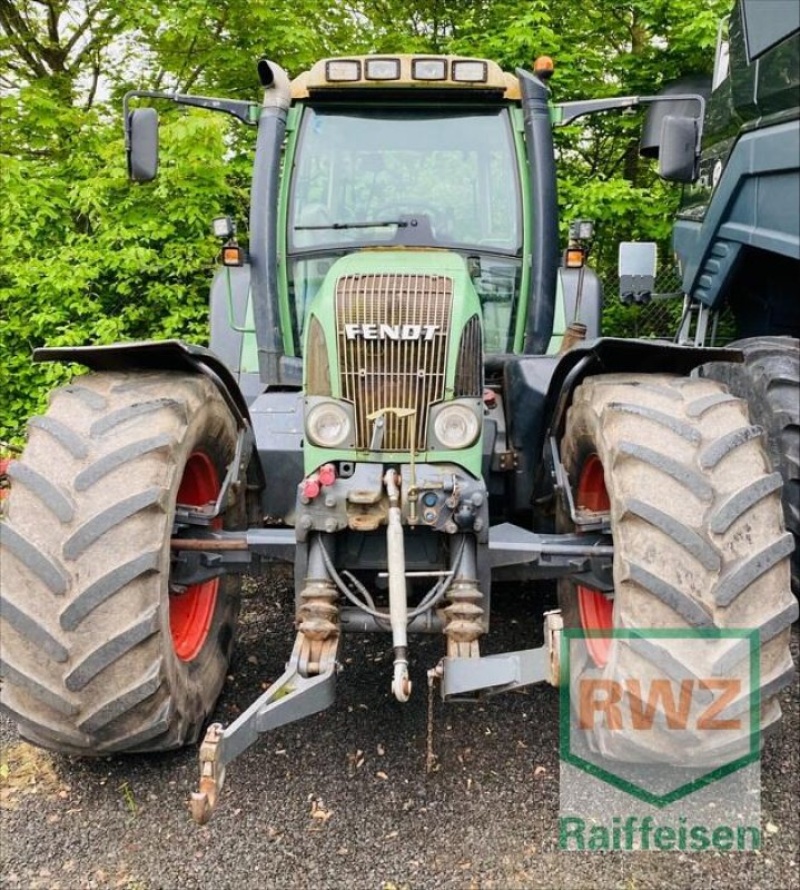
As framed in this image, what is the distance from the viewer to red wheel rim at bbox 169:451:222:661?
313 cm

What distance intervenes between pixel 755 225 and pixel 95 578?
10.5 ft

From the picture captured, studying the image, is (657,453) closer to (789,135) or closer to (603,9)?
(789,135)

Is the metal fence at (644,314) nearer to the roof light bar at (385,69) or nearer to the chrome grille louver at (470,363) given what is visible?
the roof light bar at (385,69)

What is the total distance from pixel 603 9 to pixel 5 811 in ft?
27.2

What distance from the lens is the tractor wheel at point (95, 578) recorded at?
→ 7.89 ft

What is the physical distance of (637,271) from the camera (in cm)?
507

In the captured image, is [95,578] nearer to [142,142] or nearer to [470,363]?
[470,363]

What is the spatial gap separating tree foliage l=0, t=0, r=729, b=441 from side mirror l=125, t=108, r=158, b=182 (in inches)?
117

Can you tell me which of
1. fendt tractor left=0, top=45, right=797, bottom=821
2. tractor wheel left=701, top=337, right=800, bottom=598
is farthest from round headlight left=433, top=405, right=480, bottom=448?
tractor wheel left=701, top=337, right=800, bottom=598

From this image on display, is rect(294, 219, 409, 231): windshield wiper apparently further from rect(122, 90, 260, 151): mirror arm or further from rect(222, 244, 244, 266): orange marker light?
rect(122, 90, 260, 151): mirror arm

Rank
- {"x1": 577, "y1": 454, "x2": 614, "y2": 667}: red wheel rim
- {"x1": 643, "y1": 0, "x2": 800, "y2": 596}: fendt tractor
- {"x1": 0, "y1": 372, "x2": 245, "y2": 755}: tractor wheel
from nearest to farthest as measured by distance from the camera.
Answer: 1. {"x1": 0, "y1": 372, "x2": 245, "y2": 755}: tractor wheel
2. {"x1": 577, "y1": 454, "x2": 614, "y2": 667}: red wheel rim
3. {"x1": 643, "y1": 0, "x2": 800, "y2": 596}: fendt tractor

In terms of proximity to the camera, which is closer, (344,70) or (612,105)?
(344,70)

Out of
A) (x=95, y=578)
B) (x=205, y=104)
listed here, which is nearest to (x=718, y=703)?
(x=95, y=578)

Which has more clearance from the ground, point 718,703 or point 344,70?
point 344,70
